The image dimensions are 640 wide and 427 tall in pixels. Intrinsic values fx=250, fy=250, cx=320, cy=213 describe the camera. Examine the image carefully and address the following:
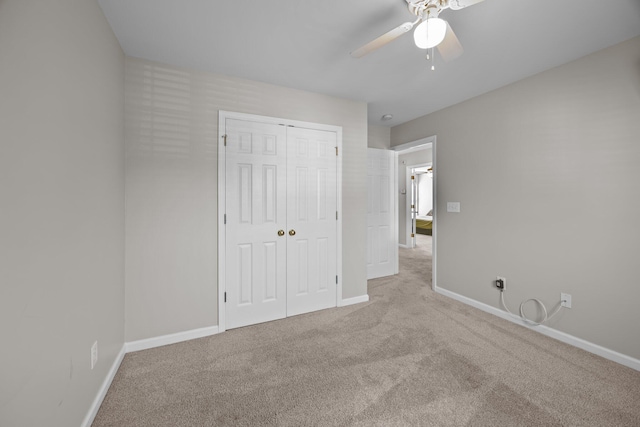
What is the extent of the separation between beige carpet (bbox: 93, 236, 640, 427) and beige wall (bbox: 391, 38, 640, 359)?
44 centimetres

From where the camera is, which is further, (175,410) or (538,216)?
(538,216)

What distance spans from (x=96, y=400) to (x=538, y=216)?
3671 mm

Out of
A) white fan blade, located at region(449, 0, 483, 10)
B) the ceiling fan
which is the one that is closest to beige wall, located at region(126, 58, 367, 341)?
the ceiling fan

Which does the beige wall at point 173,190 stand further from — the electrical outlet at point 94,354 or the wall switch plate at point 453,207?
the wall switch plate at point 453,207

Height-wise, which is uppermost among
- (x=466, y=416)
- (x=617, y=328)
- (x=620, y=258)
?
(x=620, y=258)

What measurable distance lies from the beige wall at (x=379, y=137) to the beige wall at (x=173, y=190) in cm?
209

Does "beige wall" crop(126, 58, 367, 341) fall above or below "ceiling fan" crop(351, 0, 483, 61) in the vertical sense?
below

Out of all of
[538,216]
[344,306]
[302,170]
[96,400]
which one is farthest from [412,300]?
[96,400]

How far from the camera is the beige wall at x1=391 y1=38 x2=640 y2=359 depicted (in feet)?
6.23

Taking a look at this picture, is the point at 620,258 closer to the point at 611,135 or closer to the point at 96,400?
the point at 611,135

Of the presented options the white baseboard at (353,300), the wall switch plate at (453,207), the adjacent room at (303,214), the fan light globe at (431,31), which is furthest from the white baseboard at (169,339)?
the wall switch plate at (453,207)

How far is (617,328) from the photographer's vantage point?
6.32 feet

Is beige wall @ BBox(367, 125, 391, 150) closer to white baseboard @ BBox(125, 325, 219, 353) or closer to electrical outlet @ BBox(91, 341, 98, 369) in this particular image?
white baseboard @ BBox(125, 325, 219, 353)

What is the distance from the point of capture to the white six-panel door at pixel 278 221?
242 centimetres
